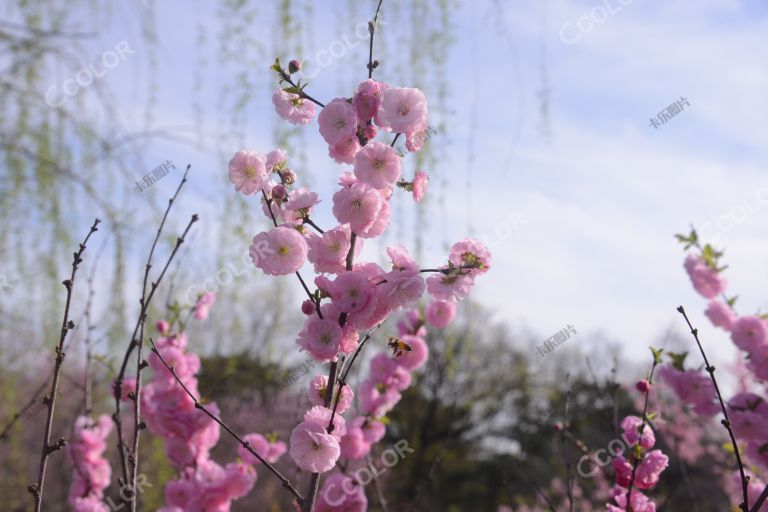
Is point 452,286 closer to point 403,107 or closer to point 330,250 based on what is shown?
point 330,250

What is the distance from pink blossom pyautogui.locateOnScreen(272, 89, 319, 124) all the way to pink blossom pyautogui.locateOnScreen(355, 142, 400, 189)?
0.69 feet

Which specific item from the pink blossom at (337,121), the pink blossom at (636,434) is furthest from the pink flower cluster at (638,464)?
the pink blossom at (337,121)

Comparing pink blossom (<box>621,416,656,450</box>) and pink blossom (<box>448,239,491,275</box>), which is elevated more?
pink blossom (<box>448,239,491,275</box>)

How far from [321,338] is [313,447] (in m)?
0.18

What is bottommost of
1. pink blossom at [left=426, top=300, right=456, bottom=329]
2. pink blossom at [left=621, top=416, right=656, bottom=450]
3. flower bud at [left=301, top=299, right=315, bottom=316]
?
pink blossom at [left=621, top=416, right=656, bottom=450]

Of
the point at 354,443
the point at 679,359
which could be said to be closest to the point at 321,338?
the point at 354,443

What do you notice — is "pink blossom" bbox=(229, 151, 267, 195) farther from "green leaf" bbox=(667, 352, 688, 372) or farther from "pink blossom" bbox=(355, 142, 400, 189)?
"green leaf" bbox=(667, 352, 688, 372)

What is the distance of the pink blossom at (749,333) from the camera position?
6.99ft

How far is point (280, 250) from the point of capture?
1211 mm

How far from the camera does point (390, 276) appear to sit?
47.3 inches

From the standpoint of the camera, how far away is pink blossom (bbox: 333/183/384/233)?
48.4 inches

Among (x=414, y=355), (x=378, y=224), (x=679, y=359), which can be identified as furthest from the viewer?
(x=414, y=355)

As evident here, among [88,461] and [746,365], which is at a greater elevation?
[746,365]

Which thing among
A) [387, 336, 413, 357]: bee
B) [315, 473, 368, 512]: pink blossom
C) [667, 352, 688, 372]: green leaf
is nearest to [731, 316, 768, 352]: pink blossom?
[667, 352, 688, 372]: green leaf
